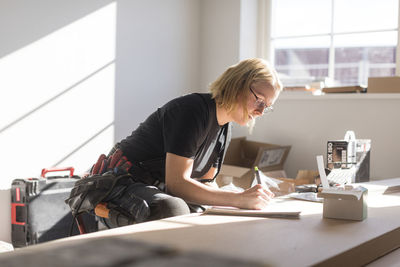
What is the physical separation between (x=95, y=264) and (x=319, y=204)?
121 centimetres

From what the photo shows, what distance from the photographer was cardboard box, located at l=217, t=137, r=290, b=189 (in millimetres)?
3424

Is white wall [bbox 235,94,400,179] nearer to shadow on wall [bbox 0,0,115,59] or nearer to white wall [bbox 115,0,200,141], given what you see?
white wall [bbox 115,0,200,141]

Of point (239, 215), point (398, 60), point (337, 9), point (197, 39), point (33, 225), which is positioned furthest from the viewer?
point (197, 39)

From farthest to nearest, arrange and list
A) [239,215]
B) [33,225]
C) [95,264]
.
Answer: [33,225], [239,215], [95,264]

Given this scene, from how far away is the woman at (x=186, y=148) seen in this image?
185cm

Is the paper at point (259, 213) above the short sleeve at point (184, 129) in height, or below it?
below

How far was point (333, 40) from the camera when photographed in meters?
3.93

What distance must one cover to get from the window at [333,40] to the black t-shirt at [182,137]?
1.91 m

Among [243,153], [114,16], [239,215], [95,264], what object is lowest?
[243,153]

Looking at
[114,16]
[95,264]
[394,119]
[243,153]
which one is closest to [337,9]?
[394,119]

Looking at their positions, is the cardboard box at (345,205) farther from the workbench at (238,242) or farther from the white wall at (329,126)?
the white wall at (329,126)

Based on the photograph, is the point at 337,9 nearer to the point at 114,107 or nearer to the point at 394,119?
the point at 394,119

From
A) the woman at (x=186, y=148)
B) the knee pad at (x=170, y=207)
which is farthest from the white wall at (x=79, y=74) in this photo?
the knee pad at (x=170, y=207)

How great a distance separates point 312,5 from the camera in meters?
4.00
